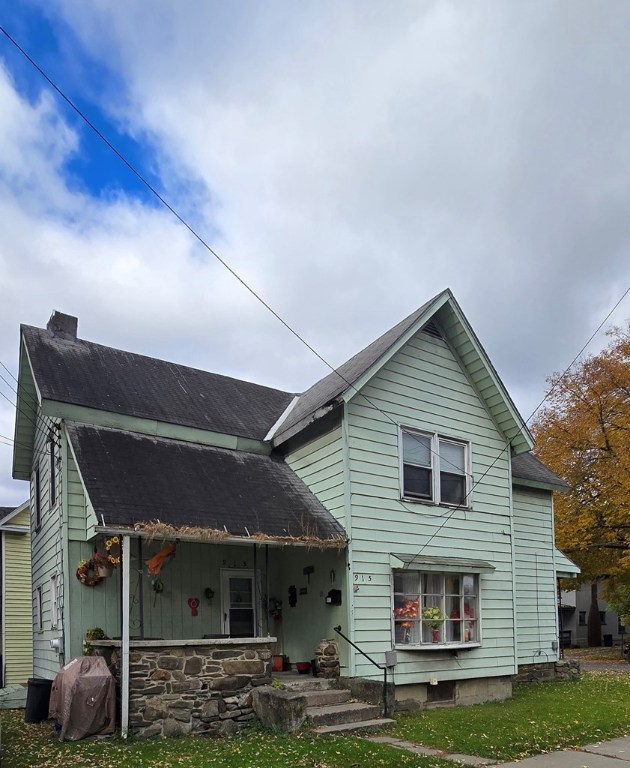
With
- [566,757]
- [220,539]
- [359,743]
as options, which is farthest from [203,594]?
[566,757]

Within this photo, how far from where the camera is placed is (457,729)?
10.6 m

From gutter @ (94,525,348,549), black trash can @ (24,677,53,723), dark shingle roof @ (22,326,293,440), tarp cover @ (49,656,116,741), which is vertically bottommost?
black trash can @ (24,677,53,723)

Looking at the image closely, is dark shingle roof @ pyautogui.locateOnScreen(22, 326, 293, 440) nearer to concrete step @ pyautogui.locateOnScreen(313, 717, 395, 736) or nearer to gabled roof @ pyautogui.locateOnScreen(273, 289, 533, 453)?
gabled roof @ pyautogui.locateOnScreen(273, 289, 533, 453)

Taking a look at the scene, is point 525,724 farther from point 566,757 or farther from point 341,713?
point 341,713

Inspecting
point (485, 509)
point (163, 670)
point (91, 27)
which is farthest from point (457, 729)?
point (91, 27)

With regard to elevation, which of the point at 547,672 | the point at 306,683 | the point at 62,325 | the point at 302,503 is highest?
the point at 62,325

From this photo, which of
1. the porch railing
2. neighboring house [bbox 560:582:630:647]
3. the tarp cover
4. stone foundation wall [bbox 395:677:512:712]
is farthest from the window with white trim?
neighboring house [bbox 560:582:630:647]

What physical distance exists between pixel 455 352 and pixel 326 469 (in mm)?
4000

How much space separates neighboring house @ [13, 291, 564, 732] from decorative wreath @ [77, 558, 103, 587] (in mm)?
162

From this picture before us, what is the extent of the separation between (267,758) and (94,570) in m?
4.56

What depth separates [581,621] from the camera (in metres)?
43.0

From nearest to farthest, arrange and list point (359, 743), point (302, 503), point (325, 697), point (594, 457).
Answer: point (359, 743) < point (325, 697) < point (302, 503) < point (594, 457)

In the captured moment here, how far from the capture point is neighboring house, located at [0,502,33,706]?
71.3 ft

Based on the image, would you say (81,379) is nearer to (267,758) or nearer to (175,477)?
(175,477)
